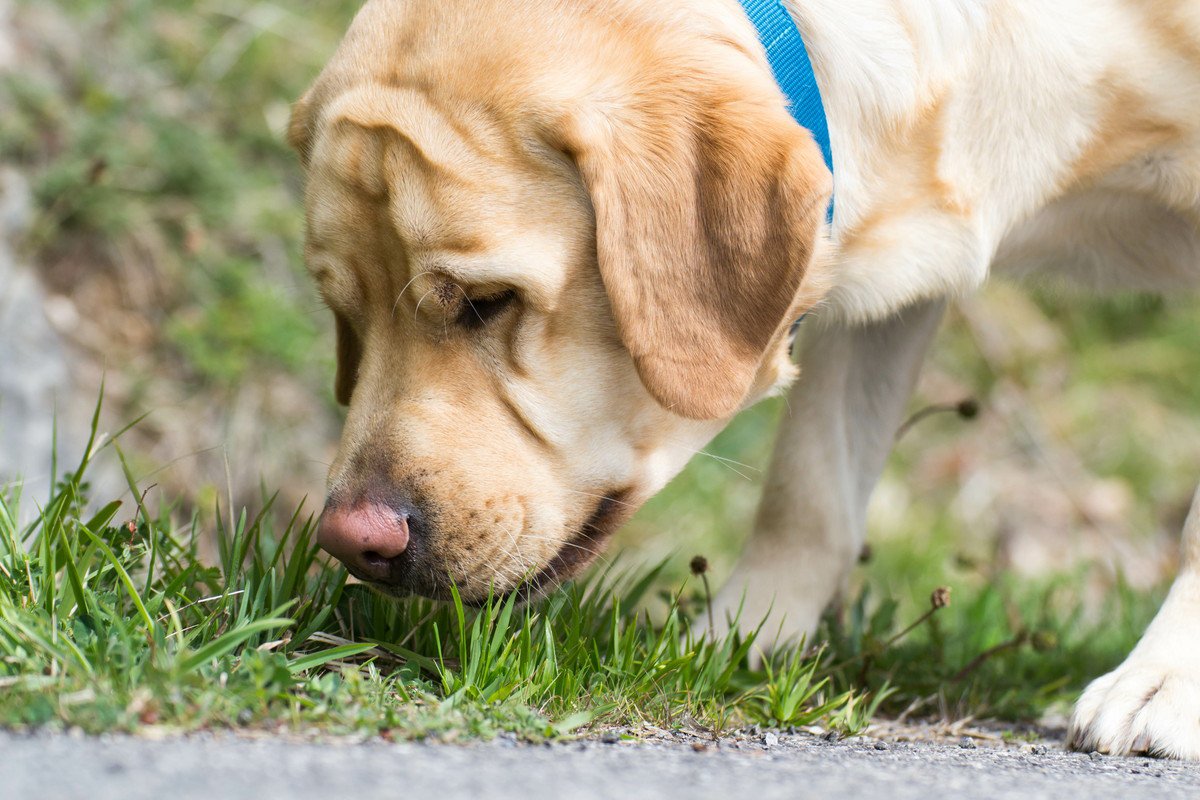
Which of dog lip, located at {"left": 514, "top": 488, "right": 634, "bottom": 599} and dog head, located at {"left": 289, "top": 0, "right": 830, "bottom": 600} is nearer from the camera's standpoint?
dog head, located at {"left": 289, "top": 0, "right": 830, "bottom": 600}

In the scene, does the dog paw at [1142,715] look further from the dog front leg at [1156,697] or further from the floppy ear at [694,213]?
the floppy ear at [694,213]

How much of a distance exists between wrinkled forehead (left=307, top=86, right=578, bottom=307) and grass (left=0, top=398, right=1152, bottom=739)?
2.01 feet

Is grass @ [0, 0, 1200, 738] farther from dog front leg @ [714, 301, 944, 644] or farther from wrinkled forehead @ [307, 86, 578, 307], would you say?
wrinkled forehead @ [307, 86, 578, 307]

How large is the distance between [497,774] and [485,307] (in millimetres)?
1085

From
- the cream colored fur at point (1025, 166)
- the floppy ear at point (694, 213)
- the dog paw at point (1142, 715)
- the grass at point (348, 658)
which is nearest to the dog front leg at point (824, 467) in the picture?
the cream colored fur at point (1025, 166)

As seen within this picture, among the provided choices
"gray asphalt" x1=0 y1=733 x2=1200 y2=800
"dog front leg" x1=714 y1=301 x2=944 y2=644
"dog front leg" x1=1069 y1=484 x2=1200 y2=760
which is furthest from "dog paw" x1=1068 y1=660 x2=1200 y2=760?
"dog front leg" x1=714 y1=301 x2=944 y2=644

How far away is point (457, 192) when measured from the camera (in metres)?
2.51

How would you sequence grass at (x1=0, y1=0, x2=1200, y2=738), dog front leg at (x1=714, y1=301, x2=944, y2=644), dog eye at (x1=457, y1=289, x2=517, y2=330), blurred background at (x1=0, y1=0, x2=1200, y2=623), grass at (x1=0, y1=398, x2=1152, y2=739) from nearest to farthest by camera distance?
1. grass at (x1=0, y1=398, x2=1152, y2=739)
2. grass at (x1=0, y1=0, x2=1200, y2=738)
3. dog eye at (x1=457, y1=289, x2=517, y2=330)
4. dog front leg at (x1=714, y1=301, x2=944, y2=644)
5. blurred background at (x1=0, y1=0, x2=1200, y2=623)

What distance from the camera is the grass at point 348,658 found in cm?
195

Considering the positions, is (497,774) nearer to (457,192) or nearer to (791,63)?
(457,192)

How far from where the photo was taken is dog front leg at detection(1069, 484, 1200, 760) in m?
2.50

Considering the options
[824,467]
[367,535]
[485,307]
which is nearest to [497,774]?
[367,535]

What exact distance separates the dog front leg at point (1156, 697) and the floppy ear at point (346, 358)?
172 cm

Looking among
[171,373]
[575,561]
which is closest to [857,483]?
[575,561]
